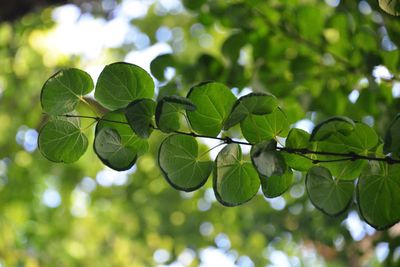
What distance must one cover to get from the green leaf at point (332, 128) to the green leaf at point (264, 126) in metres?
0.03

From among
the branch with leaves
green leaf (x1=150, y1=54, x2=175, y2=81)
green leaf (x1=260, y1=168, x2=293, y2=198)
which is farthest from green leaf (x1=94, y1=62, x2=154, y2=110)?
green leaf (x1=150, y1=54, x2=175, y2=81)

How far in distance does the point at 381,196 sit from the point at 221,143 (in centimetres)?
12

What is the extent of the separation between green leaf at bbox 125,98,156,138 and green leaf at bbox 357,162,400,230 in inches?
6.0

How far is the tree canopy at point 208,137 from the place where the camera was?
393 mm

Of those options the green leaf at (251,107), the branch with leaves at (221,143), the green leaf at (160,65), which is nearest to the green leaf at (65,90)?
the branch with leaves at (221,143)

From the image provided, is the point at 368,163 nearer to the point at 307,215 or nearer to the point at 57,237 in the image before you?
the point at 307,215

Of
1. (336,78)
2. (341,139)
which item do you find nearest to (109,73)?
(341,139)

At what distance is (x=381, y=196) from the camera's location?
0.39 meters

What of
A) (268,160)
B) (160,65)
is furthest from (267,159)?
(160,65)

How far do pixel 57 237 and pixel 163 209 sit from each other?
38 centimetres

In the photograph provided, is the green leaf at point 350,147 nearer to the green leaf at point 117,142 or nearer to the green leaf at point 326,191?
the green leaf at point 326,191

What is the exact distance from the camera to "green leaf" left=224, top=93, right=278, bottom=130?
375 millimetres

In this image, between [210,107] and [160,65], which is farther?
[160,65]

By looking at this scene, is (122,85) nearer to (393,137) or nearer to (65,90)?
(65,90)
